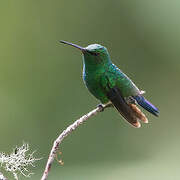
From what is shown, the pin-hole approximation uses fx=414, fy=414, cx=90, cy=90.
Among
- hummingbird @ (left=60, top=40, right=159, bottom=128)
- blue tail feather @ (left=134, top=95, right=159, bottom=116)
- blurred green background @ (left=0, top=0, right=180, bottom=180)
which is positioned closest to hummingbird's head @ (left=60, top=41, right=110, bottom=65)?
hummingbird @ (left=60, top=40, right=159, bottom=128)

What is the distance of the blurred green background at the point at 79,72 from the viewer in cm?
598

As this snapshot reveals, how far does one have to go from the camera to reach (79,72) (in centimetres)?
718

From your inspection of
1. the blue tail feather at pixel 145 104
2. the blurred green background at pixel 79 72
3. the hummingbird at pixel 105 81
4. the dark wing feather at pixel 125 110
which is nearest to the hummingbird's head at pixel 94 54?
the hummingbird at pixel 105 81

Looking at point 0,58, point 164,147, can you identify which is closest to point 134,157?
point 164,147

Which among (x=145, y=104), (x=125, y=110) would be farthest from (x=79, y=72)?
(x=125, y=110)

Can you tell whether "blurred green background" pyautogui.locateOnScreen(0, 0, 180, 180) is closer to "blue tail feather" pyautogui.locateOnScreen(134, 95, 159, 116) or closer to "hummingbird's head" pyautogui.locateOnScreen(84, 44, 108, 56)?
"blue tail feather" pyautogui.locateOnScreen(134, 95, 159, 116)

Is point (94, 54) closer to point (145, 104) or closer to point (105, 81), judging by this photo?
point (105, 81)

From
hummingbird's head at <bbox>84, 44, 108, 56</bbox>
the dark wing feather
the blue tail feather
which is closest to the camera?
the dark wing feather

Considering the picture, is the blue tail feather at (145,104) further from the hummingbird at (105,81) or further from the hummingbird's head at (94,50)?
the hummingbird's head at (94,50)

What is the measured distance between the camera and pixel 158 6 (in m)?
5.44

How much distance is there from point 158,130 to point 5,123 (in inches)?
92.8

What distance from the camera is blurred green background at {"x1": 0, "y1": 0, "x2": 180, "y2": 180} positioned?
5.98 meters

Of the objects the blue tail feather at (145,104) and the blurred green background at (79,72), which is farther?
the blurred green background at (79,72)

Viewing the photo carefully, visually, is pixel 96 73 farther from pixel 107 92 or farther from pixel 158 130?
pixel 158 130
